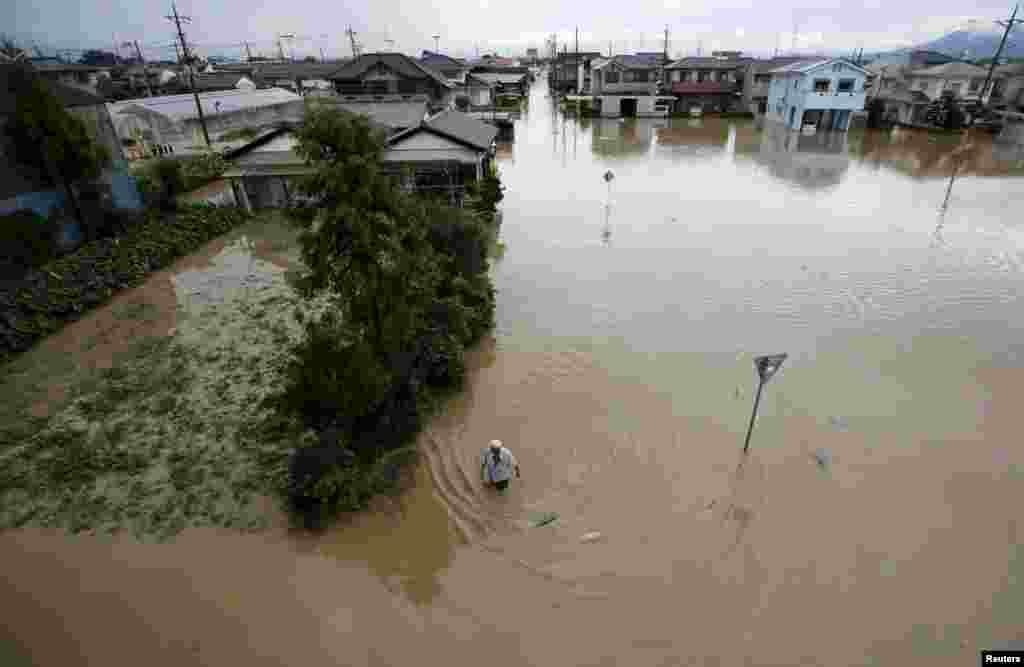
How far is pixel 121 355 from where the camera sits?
11203 millimetres

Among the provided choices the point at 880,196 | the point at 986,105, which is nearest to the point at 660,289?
the point at 880,196

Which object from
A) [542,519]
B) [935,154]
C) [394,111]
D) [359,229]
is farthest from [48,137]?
[935,154]

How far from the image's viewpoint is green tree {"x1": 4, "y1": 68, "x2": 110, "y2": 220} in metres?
13.7

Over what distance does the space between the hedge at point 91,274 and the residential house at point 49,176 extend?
1268mm

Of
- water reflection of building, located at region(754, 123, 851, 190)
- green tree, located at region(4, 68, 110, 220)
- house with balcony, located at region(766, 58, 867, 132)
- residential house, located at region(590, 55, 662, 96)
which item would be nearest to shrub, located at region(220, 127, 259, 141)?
green tree, located at region(4, 68, 110, 220)

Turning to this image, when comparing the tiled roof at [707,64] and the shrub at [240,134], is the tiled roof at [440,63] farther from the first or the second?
the tiled roof at [707,64]

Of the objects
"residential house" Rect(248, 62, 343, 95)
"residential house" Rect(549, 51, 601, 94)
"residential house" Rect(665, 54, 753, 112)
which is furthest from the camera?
"residential house" Rect(549, 51, 601, 94)

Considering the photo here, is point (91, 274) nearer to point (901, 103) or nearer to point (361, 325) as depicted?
point (361, 325)

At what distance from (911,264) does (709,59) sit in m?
39.8

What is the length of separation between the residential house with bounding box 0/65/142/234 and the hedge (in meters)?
1.27

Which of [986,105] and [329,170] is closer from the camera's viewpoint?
[329,170]

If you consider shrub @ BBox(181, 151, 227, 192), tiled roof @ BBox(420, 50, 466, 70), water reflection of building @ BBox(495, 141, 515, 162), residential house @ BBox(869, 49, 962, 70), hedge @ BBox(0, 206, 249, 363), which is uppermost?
tiled roof @ BBox(420, 50, 466, 70)

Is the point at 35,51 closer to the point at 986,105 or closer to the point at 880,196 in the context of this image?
the point at 880,196

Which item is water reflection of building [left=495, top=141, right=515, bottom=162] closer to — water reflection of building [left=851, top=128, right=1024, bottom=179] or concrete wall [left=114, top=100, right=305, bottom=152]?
concrete wall [left=114, top=100, right=305, bottom=152]
